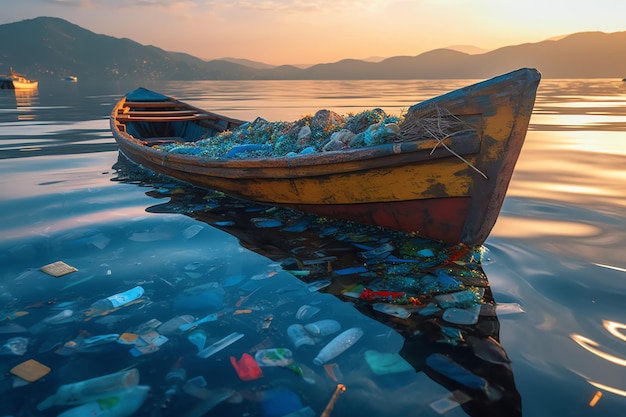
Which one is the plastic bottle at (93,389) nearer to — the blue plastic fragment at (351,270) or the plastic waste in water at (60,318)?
the plastic waste in water at (60,318)

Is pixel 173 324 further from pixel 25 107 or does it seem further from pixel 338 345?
pixel 25 107

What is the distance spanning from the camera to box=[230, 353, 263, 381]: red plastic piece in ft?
8.25

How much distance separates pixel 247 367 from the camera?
2.59 meters

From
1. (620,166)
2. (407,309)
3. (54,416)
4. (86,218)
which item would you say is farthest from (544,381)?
(620,166)

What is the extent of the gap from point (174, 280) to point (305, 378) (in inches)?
72.2

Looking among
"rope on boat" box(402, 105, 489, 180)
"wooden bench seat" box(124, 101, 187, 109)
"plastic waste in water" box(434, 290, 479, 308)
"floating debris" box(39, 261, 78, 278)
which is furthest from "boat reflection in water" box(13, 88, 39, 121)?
"plastic waste in water" box(434, 290, 479, 308)

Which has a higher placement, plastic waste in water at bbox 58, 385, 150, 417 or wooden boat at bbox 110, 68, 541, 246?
wooden boat at bbox 110, 68, 541, 246

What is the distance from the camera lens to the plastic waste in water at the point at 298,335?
284 centimetres

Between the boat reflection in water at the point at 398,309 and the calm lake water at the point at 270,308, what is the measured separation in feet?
0.05

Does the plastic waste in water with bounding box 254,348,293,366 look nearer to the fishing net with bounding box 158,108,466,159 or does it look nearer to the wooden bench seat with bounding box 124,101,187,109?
the fishing net with bounding box 158,108,466,159

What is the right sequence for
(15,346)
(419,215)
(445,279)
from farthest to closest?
1. (419,215)
2. (445,279)
3. (15,346)

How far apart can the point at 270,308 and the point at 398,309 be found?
1.00m

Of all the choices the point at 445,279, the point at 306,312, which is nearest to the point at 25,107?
the point at 306,312

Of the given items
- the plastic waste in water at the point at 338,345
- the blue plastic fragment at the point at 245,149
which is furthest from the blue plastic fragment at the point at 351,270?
the blue plastic fragment at the point at 245,149
